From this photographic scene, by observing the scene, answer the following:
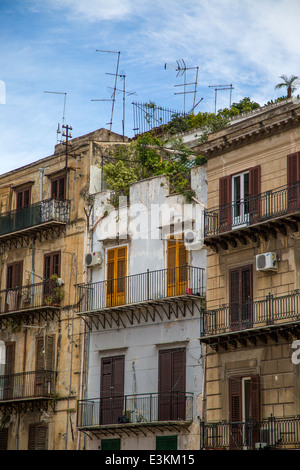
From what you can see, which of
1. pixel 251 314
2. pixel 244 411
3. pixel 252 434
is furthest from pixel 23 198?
pixel 252 434

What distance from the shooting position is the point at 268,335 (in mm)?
29297

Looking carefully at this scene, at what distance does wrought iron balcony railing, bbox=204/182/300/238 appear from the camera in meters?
29.5

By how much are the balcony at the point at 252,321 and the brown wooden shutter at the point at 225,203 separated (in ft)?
8.76

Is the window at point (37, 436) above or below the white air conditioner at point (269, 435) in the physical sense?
above

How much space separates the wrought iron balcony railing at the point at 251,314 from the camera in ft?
94.6

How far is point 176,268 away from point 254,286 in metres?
4.21

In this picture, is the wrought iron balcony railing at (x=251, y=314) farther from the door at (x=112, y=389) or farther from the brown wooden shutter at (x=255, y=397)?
the door at (x=112, y=389)

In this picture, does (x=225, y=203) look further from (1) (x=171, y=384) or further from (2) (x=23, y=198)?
(2) (x=23, y=198)

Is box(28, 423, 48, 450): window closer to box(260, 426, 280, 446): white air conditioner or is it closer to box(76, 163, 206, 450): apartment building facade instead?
box(76, 163, 206, 450): apartment building facade

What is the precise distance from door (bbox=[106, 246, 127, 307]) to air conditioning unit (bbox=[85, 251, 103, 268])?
35 cm

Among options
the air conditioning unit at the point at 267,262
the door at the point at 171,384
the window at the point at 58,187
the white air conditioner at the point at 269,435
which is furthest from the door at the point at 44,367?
the air conditioning unit at the point at 267,262

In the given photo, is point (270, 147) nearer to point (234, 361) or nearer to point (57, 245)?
point (234, 361)

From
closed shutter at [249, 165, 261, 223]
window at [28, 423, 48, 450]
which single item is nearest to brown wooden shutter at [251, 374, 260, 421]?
closed shutter at [249, 165, 261, 223]
